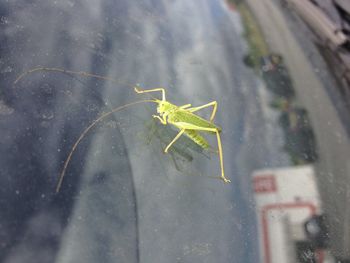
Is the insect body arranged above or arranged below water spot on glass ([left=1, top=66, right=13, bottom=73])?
below

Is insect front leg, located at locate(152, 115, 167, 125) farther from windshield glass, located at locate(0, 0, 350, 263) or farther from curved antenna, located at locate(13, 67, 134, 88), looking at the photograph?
curved antenna, located at locate(13, 67, 134, 88)

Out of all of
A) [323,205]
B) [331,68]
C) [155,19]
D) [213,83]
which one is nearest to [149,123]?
[213,83]

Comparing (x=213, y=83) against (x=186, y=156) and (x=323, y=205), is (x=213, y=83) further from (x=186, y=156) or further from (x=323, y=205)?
(x=323, y=205)

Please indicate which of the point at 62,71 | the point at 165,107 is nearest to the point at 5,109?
the point at 62,71

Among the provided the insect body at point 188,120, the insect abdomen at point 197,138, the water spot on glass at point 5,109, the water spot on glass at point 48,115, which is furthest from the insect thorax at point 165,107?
the water spot on glass at point 5,109

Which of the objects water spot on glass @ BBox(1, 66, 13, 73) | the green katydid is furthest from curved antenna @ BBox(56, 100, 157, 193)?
water spot on glass @ BBox(1, 66, 13, 73)

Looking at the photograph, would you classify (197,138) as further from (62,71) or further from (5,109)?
(5,109)

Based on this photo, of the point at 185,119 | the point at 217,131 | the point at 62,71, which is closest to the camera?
the point at 62,71

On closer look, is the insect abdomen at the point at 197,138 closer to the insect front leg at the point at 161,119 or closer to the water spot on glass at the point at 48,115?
the insect front leg at the point at 161,119
